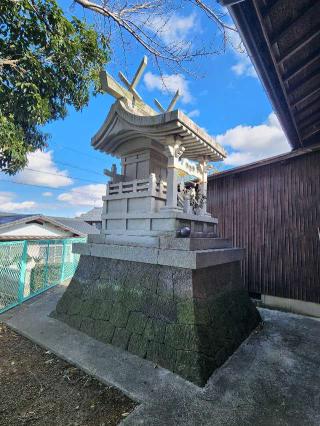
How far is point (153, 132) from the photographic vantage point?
5.14m

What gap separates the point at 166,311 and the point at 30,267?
6.87m

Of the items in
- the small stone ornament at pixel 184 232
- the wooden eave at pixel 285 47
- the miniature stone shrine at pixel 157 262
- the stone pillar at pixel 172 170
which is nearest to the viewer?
the wooden eave at pixel 285 47

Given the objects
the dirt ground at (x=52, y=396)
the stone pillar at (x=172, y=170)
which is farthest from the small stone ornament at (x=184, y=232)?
the dirt ground at (x=52, y=396)

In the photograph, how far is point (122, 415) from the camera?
3018 mm

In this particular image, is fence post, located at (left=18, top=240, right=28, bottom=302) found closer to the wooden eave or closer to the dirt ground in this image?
the dirt ground

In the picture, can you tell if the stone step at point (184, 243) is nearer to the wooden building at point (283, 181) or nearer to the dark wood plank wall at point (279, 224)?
the wooden building at point (283, 181)

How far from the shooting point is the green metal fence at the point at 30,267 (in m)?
7.10

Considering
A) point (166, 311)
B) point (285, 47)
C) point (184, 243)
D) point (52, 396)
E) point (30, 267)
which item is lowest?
point (52, 396)

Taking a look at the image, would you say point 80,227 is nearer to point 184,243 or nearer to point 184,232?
point 184,232

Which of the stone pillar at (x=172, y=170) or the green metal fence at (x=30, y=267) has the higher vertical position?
the stone pillar at (x=172, y=170)

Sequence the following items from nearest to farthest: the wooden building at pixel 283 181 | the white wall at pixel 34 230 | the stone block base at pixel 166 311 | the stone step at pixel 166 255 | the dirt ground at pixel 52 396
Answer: the dirt ground at pixel 52 396 < the wooden building at pixel 283 181 < the stone block base at pixel 166 311 < the stone step at pixel 166 255 < the white wall at pixel 34 230

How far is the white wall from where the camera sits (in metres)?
11.7

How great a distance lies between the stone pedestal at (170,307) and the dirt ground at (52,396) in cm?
104

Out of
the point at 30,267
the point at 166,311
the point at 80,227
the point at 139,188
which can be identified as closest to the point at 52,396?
the point at 166,311
